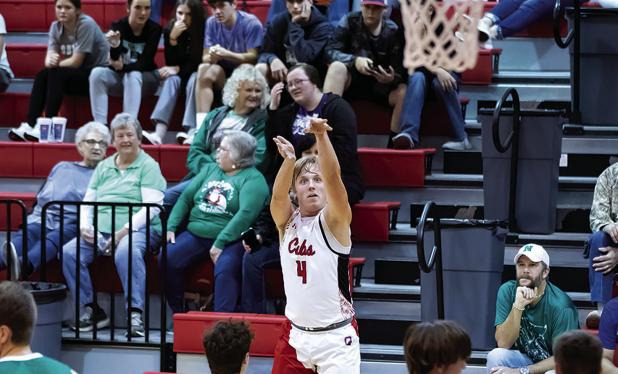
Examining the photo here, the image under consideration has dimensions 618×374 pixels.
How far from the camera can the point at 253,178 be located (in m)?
7.68

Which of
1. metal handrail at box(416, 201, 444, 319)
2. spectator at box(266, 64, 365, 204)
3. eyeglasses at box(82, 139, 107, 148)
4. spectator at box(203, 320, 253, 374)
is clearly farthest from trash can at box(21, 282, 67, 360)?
spectator at box(203, 320, 253, 374)

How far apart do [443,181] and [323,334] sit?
3.06m

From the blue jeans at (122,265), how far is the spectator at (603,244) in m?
2.67

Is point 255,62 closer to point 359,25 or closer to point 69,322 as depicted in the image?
point 359,25

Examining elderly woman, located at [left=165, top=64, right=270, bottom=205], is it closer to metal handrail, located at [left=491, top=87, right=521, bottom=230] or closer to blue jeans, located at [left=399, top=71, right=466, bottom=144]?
blue jeans, located at [left=399, top=71, right=466, bottom=144]

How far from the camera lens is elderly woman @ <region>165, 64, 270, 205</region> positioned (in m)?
8.26

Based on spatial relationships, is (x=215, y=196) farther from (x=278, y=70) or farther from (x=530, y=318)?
(x=530, y=318)

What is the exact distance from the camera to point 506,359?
657 centimetres

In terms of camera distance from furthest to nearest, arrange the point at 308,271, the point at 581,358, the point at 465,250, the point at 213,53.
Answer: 1. the point at 213,53
2. the point at 465,250
3. the point at 308,271
4. the point at 581,358

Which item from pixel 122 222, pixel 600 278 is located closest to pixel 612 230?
pixel 600 278

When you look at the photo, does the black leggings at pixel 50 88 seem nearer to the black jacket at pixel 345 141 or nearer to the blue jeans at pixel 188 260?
the blue jeans at pixel 188 260

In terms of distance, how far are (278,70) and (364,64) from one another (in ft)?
2.13

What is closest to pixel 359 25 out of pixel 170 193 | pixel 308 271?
pixel 170 193

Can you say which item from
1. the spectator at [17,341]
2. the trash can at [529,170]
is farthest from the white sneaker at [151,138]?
the spectator at [17,341]
